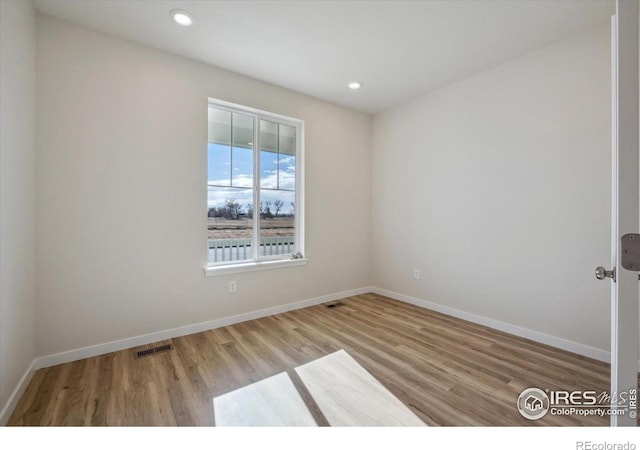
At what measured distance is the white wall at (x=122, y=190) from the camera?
223cm

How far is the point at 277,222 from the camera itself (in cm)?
365

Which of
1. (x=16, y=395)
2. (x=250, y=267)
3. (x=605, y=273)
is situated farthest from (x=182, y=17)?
→ (x=605, y=273)

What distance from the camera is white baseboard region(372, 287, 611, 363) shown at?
2371 mm

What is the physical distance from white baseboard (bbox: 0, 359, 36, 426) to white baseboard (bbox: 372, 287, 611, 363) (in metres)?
3.80

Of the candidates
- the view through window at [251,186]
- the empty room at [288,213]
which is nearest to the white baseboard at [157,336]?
the empty room at [288,213]

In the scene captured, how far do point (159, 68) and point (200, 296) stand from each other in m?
2.30

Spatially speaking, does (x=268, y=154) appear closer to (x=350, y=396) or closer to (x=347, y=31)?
(x=347, y=31)

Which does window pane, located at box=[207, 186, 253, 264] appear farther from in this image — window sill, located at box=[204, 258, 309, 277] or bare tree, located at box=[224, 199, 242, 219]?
window sill, located at box=[204, 258, 309, 277]

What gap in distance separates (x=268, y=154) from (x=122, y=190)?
1647 millimetres

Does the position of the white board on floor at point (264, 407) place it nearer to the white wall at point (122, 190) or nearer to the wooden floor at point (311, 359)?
the wooden floor at point (311, 359)

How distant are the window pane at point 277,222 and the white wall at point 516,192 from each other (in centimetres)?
157

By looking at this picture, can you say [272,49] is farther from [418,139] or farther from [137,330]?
[137,330]

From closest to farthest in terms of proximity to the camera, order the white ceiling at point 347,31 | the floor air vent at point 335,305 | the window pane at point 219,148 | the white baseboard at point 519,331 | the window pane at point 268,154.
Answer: the white ceiling at point 347,31 → the white baseboard at point 519,331 → the window pane at point 219,148 → the window pane at point 268,154 → the floor air vent at point 335,305
